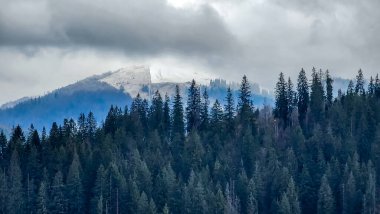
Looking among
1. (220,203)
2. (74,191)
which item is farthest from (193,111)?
(220,203)

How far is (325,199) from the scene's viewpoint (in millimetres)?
121375

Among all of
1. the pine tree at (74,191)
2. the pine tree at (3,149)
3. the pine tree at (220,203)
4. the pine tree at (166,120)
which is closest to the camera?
the pine tree at (220,203)

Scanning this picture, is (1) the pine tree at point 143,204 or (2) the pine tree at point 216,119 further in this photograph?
(2) the pine tree at point 216,119

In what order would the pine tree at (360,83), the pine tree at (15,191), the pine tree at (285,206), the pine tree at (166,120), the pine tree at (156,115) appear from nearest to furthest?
the pine tree at (285,206), the pine tree at (15,191), the pine tree at (166,120), the pine tree at (156,115), the pine tree at (360,83)

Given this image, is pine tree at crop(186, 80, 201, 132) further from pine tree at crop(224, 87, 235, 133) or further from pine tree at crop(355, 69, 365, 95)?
pine tree at crop(355, 69, 365, 95)

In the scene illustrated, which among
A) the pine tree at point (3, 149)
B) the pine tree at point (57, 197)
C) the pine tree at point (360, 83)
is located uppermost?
the pine tree at point (360, 83)

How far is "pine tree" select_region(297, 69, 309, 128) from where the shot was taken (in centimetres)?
16615

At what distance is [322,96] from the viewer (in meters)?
165

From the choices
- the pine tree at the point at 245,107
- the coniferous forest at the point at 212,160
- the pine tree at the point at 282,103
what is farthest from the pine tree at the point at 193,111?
the pine tree at the point at 282,103

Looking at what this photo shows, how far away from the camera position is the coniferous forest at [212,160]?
12481 cm

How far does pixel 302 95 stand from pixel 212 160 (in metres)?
39.3

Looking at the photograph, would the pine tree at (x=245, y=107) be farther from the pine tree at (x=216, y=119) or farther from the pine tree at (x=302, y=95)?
the pine tree at (x=302, y=95)

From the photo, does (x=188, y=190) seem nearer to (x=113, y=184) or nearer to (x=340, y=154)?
(x=113, y=184)

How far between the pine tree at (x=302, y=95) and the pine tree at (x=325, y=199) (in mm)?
43331
